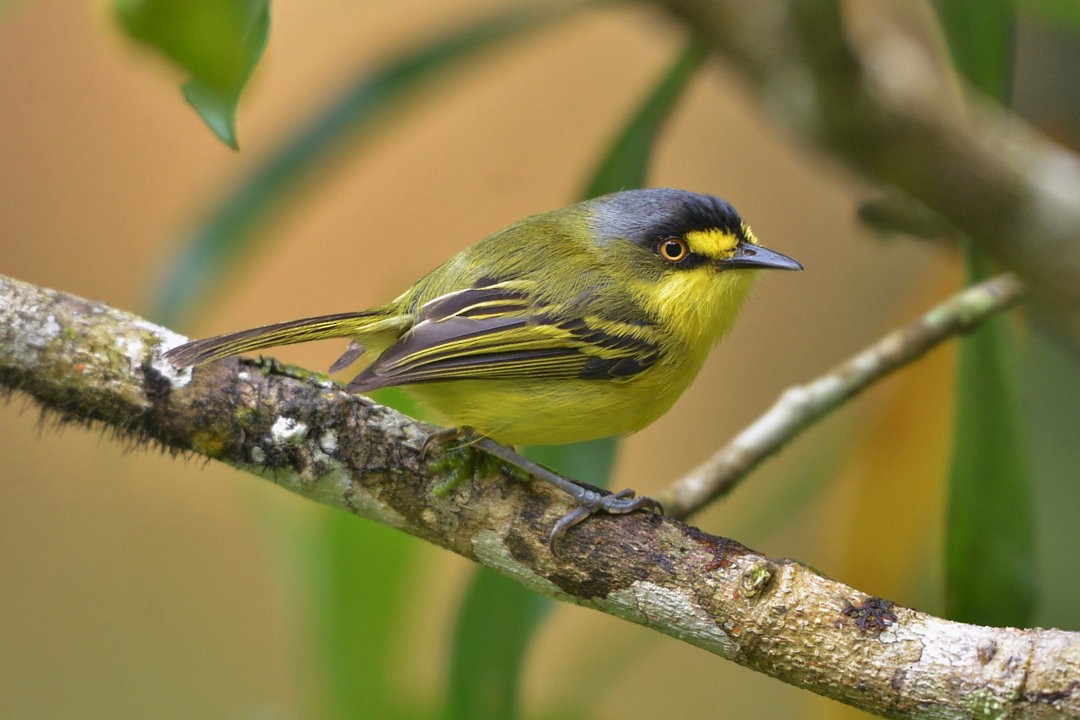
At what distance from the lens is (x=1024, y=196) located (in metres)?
2.07

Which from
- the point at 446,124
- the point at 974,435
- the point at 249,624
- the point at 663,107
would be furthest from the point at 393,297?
the point at 249,624

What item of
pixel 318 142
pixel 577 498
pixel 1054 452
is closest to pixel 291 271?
pixel 318 142

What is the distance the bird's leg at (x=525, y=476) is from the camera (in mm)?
1615

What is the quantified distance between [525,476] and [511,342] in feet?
0.81

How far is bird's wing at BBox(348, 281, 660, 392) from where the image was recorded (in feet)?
5.95

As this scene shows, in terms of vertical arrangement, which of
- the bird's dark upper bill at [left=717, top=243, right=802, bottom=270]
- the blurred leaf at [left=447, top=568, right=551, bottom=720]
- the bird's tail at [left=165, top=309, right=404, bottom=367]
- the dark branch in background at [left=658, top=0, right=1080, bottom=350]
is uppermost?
the dark branch in background at [left=658, top=0, right=1080, bottom=350]

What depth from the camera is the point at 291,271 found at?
410cm

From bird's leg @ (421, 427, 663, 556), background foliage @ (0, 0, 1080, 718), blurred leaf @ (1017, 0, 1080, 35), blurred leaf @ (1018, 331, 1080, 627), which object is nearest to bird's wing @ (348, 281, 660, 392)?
bird's leg @ (421, 427, 663, 556)

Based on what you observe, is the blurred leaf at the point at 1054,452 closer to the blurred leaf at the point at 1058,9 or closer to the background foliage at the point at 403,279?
the background foliage at the point at 403,279

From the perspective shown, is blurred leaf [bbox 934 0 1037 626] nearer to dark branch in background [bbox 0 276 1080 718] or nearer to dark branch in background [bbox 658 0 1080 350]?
dark branch in background [bbox 658 0 1080 350]

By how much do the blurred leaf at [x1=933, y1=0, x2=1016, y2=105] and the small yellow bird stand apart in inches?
26.2

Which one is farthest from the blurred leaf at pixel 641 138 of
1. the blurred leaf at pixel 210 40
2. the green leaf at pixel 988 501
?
the blurred leaf at pixel 210 40

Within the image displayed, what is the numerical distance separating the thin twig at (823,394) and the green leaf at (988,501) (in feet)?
0.26

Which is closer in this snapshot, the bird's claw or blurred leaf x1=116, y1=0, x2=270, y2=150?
blurred leaf x1=116, y1=0, x2=270, y2=150
